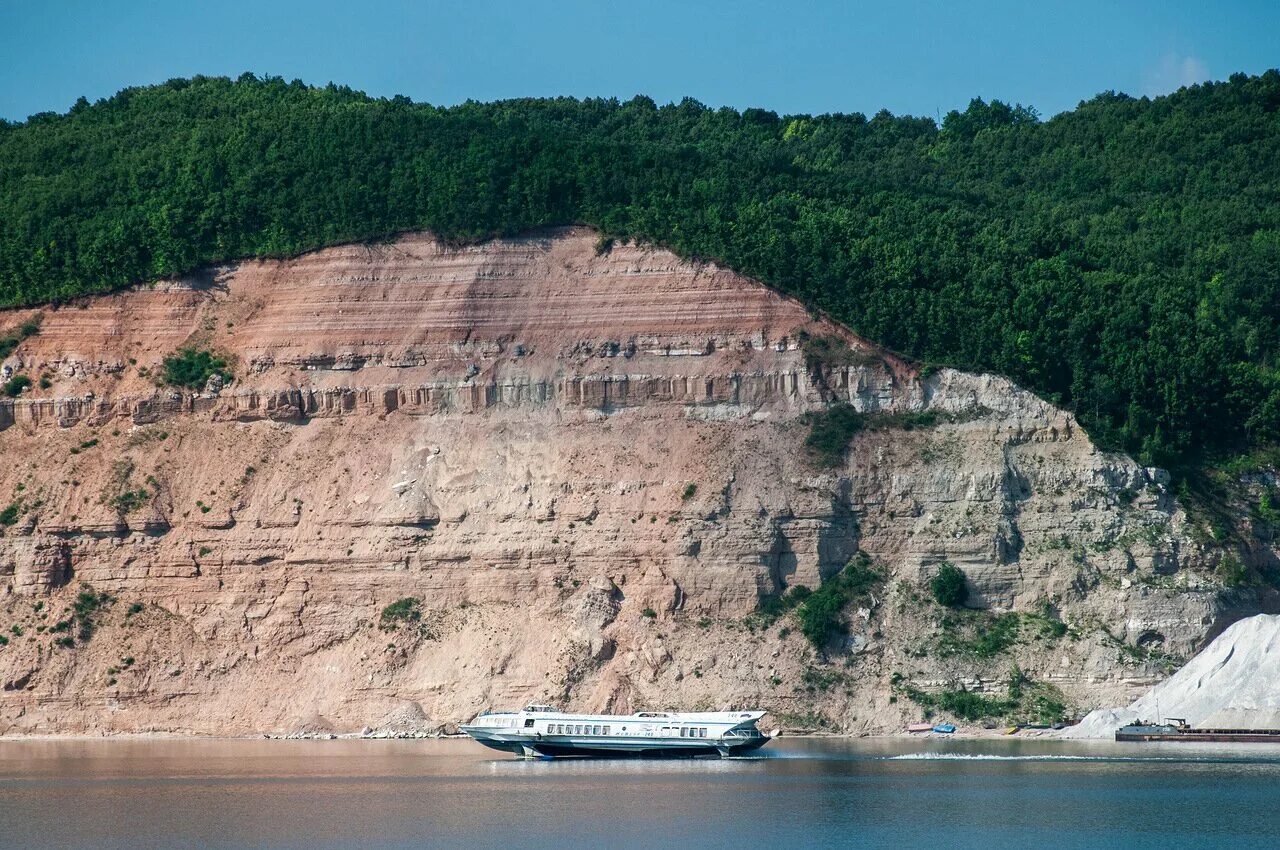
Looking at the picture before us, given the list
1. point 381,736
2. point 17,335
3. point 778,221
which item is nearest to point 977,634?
point 778,221

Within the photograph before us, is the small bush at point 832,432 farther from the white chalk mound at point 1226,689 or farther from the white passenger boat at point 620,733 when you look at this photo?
the white chalk mound at point 1226,689

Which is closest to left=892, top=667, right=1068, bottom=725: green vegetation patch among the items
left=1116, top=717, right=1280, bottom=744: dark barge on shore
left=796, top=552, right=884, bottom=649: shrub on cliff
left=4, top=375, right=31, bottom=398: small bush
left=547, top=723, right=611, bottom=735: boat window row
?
left=796, top=552, right=884, bottom=649: shrub on cliff

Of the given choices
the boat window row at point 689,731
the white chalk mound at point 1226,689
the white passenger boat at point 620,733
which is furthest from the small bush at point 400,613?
the white chalk mound at point 1226,689

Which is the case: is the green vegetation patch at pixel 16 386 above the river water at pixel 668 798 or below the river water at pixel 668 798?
above

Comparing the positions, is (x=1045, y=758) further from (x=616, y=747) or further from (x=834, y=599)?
(x=616, y=747)

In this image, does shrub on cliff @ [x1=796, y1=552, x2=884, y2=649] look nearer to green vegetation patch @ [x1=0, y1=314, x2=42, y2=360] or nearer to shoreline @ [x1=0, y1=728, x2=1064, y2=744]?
shoreline @ [x1=0, y1=728, x2=1064, y2=744]

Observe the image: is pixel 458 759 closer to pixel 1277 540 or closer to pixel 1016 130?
pixel 1277 540

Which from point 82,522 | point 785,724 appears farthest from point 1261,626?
point 82,522
